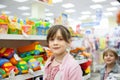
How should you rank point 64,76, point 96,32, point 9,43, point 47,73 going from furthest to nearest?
point 96,32
point 9,43
point 47,73
point 64,76

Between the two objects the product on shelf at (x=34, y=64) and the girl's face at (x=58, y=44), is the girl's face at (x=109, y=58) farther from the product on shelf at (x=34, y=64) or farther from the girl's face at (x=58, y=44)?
the girl's face at (x=58, y=44)

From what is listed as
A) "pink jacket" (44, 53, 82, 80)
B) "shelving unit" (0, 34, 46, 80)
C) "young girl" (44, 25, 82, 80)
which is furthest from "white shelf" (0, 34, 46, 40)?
"pink jacket" (44, 53, 82, 80)

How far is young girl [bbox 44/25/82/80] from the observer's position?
1366mm

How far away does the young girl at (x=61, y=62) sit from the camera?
4.48 ft

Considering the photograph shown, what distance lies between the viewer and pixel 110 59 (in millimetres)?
2791

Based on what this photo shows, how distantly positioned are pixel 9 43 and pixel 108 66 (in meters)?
1.38

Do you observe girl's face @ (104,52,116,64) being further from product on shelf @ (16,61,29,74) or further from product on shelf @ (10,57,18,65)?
product on shelf @ (10,57,18,65)

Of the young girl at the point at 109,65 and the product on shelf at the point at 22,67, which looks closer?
the product on shelf at the point at 22,67

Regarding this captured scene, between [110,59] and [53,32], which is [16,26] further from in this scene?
[110,59]

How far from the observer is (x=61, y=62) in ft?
4.83

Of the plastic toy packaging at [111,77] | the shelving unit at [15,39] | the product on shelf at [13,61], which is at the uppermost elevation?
the shelving unit at [15,39]

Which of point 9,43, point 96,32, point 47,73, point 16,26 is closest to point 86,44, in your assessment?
point 96,32

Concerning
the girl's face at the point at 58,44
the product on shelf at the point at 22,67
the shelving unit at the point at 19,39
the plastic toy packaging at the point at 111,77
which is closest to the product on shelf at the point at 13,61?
the product on shelf at the point at 22,67

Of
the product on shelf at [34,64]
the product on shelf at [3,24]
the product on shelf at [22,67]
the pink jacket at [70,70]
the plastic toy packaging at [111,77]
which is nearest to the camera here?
the pink jacket at [70,70]
